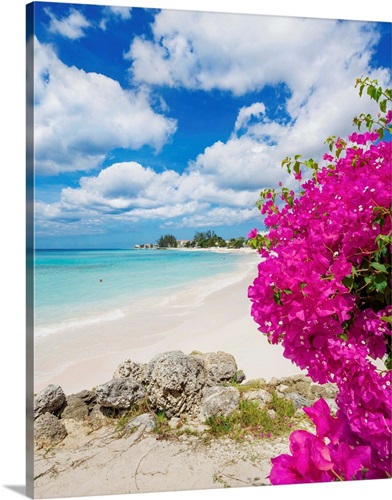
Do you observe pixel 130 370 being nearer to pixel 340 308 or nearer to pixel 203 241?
pixel 203 241

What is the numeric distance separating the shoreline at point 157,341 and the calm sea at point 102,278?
8 cm

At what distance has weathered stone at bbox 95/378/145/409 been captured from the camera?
8.96 feet

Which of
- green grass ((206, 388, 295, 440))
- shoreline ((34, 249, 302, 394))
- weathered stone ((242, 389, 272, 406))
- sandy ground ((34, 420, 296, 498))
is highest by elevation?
shoreline ((34, 249, 302, 394))

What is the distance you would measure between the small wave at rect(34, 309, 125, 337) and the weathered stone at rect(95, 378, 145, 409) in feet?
1.22

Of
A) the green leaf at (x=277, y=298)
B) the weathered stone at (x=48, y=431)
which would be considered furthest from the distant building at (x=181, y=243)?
the green leaf at (x=277, y=298)

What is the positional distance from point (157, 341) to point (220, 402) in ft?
1.83

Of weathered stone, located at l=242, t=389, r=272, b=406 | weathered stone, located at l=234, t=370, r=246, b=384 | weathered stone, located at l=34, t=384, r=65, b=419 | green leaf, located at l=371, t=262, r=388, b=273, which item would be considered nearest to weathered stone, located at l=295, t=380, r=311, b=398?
weathered stone, located at l=242, t=389, r=272, b=406

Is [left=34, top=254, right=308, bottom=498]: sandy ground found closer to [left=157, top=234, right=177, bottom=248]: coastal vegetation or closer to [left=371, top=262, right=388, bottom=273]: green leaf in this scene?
[left=157, top=234, right=177, bottom=248]: coastal vegetation

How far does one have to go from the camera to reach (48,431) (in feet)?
8.02

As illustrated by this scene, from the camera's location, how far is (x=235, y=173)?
2912mm

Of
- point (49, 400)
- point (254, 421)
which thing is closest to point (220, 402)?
point (254, 421)

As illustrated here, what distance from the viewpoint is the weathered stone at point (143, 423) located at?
260 centimetres

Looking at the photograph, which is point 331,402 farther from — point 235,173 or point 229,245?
point 235,173
